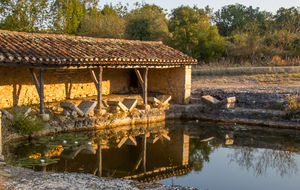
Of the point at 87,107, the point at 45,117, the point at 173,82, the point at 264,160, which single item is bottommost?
the point at 264,160

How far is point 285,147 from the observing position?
32.9 ft

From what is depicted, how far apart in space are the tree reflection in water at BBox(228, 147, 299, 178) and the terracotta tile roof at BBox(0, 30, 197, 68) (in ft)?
18.0

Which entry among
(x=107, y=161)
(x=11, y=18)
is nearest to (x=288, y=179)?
(x=107, y=161)

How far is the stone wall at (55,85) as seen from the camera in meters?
11.6

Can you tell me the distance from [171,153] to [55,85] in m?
6.73

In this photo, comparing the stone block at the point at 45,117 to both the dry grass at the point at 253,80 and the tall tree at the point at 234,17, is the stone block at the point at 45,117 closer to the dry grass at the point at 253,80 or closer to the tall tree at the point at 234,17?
the dry grass at the point at 253,80

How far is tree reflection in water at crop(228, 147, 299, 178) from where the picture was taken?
805cm

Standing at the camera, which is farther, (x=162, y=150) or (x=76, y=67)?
(x=76, y=67)

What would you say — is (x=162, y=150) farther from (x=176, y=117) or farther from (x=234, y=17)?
(x=234, y=17)

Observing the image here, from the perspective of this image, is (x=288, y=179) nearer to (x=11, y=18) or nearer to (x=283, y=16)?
(x=11, y=18)

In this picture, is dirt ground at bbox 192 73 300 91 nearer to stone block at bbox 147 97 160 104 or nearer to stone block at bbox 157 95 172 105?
stone block at bbox 157 95 172 105

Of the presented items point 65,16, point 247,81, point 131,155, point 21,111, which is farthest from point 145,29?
point 131,155

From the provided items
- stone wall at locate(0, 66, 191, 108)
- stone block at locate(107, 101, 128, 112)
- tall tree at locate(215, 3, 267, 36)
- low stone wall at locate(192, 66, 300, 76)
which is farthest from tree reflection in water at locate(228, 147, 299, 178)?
tall tree at locate(215, 3, 267, 36)

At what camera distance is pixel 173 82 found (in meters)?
15.4
